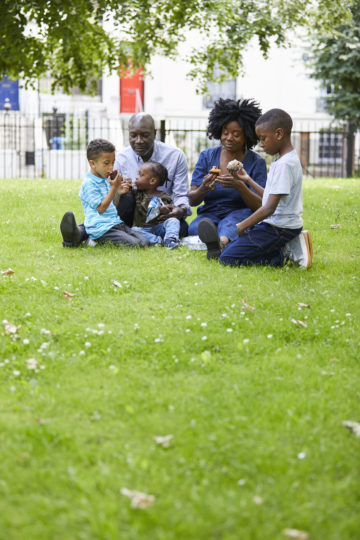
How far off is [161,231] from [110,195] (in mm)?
992

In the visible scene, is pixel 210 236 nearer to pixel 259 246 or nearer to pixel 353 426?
pixel 259 246

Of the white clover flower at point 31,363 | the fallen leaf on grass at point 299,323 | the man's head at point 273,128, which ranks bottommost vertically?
the white clover flower at point 31,363

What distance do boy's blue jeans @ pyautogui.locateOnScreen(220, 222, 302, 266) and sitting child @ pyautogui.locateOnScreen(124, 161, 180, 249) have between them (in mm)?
1088

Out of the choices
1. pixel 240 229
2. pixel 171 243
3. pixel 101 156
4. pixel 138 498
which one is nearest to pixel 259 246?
pixel 240 229

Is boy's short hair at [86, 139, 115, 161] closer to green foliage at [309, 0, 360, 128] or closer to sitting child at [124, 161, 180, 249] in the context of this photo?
sitting child at [124, 161, 180, 249]

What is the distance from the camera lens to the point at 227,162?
7.46 metres

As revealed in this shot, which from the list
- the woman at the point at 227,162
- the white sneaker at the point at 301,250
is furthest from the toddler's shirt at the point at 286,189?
the woman at the point at 227,162

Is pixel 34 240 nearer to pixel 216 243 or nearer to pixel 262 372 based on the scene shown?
pixel 216 243

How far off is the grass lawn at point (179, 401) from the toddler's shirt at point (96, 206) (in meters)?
0.89

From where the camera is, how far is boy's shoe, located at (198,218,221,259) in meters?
6.67

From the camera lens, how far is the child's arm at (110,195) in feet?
22.9

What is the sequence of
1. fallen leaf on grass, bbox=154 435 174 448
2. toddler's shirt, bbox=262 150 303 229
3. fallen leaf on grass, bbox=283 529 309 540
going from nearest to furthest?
1. fallen leaf on grass, bbox=283 529 309 540
2. fallen leaf on grass, bbox=154 435 174 448
3. toddler's shirt, bbox=262 150 303 229

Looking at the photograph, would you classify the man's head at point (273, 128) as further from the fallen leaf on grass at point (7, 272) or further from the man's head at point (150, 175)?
the fallen leaf on grass at point (7, 272)

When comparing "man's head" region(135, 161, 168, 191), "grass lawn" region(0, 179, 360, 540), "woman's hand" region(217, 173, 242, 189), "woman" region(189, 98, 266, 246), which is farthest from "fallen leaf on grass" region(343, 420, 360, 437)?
"man's head" region(135, 161, 168, 191)
